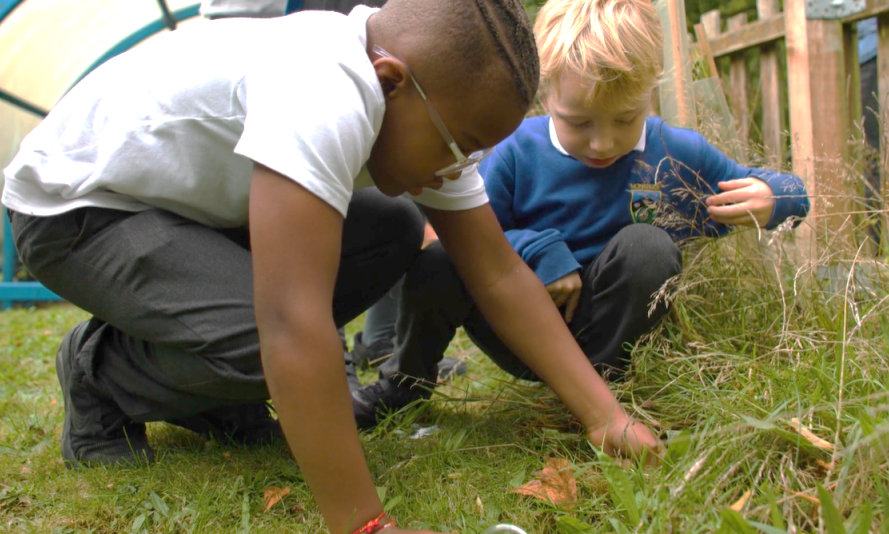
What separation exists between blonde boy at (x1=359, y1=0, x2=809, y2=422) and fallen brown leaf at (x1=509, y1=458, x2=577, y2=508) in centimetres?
53

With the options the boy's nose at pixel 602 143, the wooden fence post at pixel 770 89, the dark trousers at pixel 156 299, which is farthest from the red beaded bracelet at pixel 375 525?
the wooden fence post at pixel 770 89

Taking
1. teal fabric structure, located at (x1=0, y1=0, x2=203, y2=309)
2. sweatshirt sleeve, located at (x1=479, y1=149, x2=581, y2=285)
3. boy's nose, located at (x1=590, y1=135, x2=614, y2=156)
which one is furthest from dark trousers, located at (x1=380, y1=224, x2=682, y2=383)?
teal fabric structure, located at (x1=0, y1=0, x2=203, y2=309)

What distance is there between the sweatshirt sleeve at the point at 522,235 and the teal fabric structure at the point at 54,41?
3778 millimetres

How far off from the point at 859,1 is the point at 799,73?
0.33 meters

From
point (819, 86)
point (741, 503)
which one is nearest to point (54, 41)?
point (819, 86)

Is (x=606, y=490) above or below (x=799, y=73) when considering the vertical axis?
below

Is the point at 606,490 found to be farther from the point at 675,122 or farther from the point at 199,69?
the point at 675,122

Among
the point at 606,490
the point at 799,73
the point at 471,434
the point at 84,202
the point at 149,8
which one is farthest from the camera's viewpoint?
the point at 149,8

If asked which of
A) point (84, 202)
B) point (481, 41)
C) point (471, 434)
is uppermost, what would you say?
point (481, 41)

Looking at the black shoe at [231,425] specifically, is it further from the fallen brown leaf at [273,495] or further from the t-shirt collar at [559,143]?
the t-shirt collar at [559,143]

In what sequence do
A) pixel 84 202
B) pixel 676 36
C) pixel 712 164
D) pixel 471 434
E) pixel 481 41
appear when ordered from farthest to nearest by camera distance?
pixel 676 36 → pixel 712 164 → pixel 471 434 → pixel 84 202 → pixel 481 41

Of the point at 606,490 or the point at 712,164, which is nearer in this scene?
the point at 606,490

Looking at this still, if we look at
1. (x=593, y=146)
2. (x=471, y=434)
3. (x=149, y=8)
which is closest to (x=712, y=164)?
(x=593, y=146)

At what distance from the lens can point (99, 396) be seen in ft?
6.20
